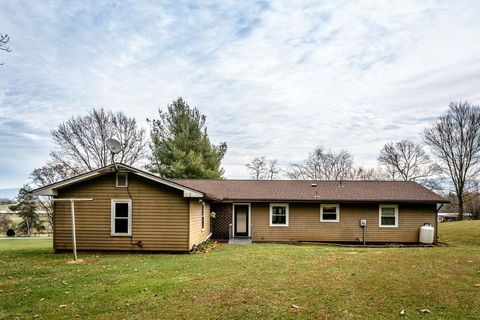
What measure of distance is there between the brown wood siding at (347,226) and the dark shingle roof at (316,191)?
0.54m

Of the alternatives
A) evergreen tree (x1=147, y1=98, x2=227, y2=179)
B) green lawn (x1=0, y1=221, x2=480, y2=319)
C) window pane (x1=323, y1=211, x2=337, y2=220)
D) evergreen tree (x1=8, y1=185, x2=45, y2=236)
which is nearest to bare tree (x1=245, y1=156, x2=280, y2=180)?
evergreen tree (x1=147, y1=98, x2=227, y2=179)

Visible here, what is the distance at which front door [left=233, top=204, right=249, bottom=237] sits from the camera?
20375 millimetres

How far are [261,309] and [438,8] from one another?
39.4 ft

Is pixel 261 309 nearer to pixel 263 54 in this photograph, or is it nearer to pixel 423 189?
pixel 263 54

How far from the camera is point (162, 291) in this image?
7379 millimetres

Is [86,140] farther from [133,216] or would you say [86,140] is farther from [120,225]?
[133,216]

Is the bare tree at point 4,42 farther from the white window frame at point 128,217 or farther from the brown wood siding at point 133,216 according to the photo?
the white window frame at point 128,217

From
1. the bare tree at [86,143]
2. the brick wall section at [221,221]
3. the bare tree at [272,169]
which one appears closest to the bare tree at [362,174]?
the bare tree at [272,169]

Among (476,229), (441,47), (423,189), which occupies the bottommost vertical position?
(476,229)

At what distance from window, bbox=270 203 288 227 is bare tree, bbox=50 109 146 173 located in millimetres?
17662

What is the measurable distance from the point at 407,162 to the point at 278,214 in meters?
27.8

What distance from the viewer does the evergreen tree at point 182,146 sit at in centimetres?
3175

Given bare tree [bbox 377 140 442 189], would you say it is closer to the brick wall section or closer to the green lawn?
the brick wall section

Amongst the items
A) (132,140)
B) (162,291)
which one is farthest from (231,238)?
(132,140)
